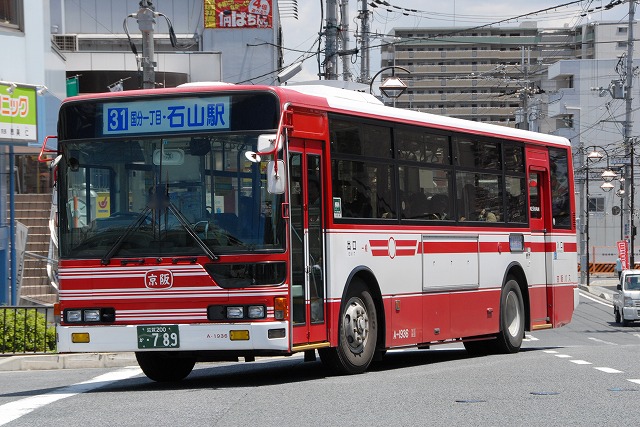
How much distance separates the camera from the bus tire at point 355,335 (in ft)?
46.3

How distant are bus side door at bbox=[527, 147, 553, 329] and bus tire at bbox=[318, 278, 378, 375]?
5.89m

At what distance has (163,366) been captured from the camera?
1497 centimetres

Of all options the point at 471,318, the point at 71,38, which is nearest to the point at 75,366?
the point at 471,318

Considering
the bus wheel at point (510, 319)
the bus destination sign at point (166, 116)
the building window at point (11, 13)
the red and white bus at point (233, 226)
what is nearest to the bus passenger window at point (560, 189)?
the bus wheel at point (510, 319)

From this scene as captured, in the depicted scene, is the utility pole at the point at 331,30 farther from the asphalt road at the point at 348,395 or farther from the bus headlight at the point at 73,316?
the bus headlight at the point at 73,316

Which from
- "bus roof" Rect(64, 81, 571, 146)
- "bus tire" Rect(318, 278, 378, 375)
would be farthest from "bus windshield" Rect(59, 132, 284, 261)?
"bus tire" Rect(318, 278, 378, 375)

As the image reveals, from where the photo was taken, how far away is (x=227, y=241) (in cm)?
1308

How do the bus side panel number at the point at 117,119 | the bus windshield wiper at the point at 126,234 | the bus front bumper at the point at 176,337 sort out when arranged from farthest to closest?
the bus side panel number at the point at 117,119, the bus windshield wiper at the point at 126,234, the bus front bumper at the point at 176,337

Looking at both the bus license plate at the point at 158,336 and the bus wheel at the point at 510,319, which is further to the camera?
the bus wheel at the point at 510,319

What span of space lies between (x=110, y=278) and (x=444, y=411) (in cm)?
474

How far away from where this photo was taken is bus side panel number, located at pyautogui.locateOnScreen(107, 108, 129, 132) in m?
13.7

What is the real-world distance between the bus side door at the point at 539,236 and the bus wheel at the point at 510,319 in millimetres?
471

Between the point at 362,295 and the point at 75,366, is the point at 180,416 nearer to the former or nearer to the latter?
the point at 362,295

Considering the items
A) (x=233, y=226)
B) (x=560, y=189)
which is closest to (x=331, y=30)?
(x=560, y=189)
